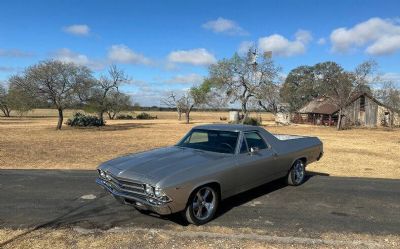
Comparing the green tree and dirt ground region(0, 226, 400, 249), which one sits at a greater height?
the green tree

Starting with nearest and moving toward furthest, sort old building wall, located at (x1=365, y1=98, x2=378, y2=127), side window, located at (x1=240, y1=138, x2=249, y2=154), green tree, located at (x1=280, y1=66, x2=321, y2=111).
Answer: side window, located at (x1=240, y1=138, x2=249, y2=154)
old building wall, located at (x1=365, y1=98, x2=378, y2=127)
green tree, located at (x1=280, y1=66, x2=321, y2=111)

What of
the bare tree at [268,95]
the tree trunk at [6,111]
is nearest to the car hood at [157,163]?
the bare tree at [268,95]

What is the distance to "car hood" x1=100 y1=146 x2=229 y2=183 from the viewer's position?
16.9ft

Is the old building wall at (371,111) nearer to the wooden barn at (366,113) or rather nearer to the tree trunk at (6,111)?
the wooden barn at (366,113)

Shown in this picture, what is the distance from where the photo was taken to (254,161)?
6391 millimetres

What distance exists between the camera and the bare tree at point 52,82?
3238 centimetres

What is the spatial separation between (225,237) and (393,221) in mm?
2793

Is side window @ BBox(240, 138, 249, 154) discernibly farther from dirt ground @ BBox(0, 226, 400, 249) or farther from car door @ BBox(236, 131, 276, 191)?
dirt ground @ BBox(0, 226, 400, 249)

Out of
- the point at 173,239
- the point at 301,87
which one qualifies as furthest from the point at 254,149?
the point at 301,87

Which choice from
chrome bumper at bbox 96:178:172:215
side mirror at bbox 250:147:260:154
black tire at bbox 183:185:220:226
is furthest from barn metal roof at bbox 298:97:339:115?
chrome bumper at bbox 96:178:172:215

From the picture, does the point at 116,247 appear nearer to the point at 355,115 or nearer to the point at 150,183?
the point at 150,183

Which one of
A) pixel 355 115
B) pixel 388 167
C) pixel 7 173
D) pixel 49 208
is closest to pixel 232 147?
pixel 49 208

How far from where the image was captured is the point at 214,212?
568 centimetres

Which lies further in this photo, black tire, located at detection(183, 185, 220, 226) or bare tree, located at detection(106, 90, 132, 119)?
bare tree, located at detection(106, 90, 132, 119)
